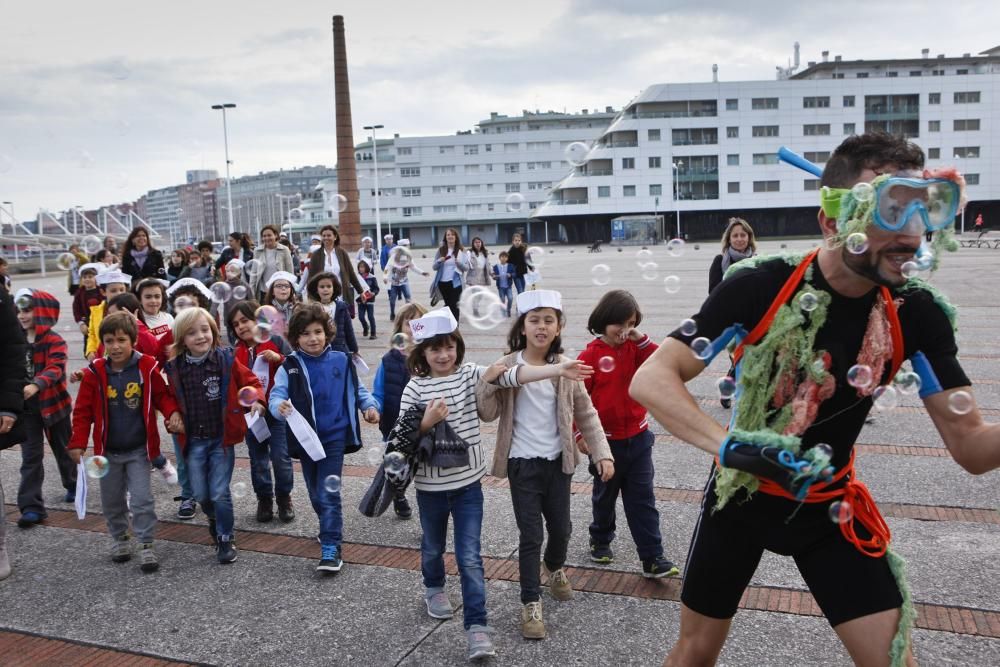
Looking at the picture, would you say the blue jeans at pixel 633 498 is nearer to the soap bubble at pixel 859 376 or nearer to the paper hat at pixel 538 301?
the paper hat at pixel 538 301

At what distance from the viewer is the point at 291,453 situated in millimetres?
5285

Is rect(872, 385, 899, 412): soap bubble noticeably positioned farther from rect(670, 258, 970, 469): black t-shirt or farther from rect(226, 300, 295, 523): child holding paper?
rect(226, 300, 295, 523): child holding paper

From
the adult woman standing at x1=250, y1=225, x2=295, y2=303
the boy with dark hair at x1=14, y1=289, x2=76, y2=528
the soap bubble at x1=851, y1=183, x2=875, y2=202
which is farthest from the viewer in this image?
the adult woman standing at x1=250, y1=225, x2=295, y2=303

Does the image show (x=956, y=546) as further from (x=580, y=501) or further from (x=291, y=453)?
(x=291, y=453)

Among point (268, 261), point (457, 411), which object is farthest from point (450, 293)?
point (457, 411)

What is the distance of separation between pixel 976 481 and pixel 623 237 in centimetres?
6533

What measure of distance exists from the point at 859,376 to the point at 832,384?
8 cm

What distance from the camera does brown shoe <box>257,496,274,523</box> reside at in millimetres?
5875

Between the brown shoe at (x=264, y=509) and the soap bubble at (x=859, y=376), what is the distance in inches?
174

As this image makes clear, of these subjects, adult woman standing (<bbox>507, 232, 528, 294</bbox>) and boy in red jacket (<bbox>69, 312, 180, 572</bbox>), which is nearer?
boy in red jacket (<bbox>69, 312, 180, 572</bbox>)

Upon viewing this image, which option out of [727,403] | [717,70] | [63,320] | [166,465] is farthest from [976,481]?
[717,70]

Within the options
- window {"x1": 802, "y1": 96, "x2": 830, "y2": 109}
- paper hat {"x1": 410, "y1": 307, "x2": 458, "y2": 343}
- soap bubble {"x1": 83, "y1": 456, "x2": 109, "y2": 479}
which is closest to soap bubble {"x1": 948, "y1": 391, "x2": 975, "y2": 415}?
paper hat {"x1": 410, "y1": 307, "x2": 458, "y2": 343}

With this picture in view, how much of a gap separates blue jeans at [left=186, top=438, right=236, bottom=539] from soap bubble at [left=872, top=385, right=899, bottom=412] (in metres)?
3.90

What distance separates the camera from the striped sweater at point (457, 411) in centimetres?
421
